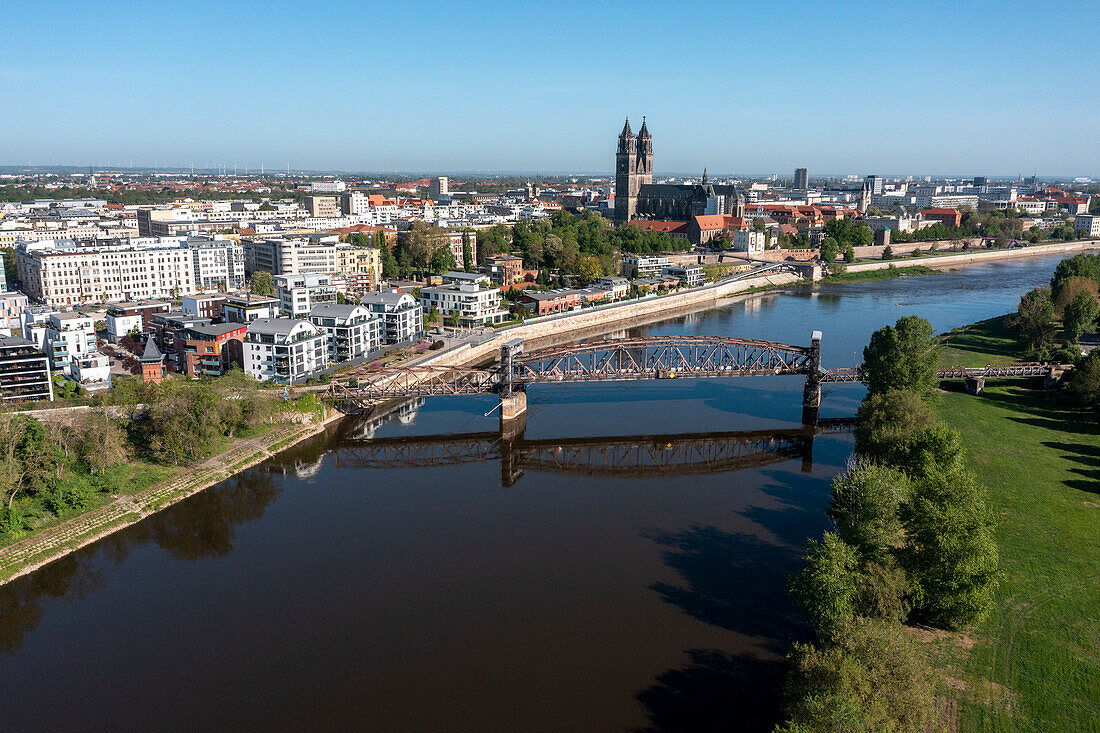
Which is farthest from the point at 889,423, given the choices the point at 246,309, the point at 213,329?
the point at 246,309

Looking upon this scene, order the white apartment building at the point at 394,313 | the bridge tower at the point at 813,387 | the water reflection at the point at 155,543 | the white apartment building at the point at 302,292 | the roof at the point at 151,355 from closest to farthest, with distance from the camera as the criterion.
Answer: the water reflection at the point at 155,543
the bridge tower at the point at 813,387
the roof at the point at 151,355
the white apartment building at the point at 394,313
the white apartment building at the point at 302,292

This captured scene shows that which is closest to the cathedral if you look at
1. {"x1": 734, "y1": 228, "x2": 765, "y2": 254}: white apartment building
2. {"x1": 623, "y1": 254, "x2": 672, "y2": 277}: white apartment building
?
{"x1": 734, "y1": 228, "x2": 765, "y2": 254}: white apartment building

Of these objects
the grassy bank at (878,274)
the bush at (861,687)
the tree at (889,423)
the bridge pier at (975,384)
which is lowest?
the bush at (861,687)

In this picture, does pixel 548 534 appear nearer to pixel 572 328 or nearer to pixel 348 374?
pixel 348 374

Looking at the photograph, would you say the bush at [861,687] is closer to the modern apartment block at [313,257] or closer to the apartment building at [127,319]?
the apartment building at [127,319]

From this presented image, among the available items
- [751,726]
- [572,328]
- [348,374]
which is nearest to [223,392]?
[348,374]

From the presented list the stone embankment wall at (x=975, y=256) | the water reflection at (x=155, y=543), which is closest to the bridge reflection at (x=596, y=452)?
the water reflection at (x=155, y=543)

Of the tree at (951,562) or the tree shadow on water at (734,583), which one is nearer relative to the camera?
the tree at (951,562)
